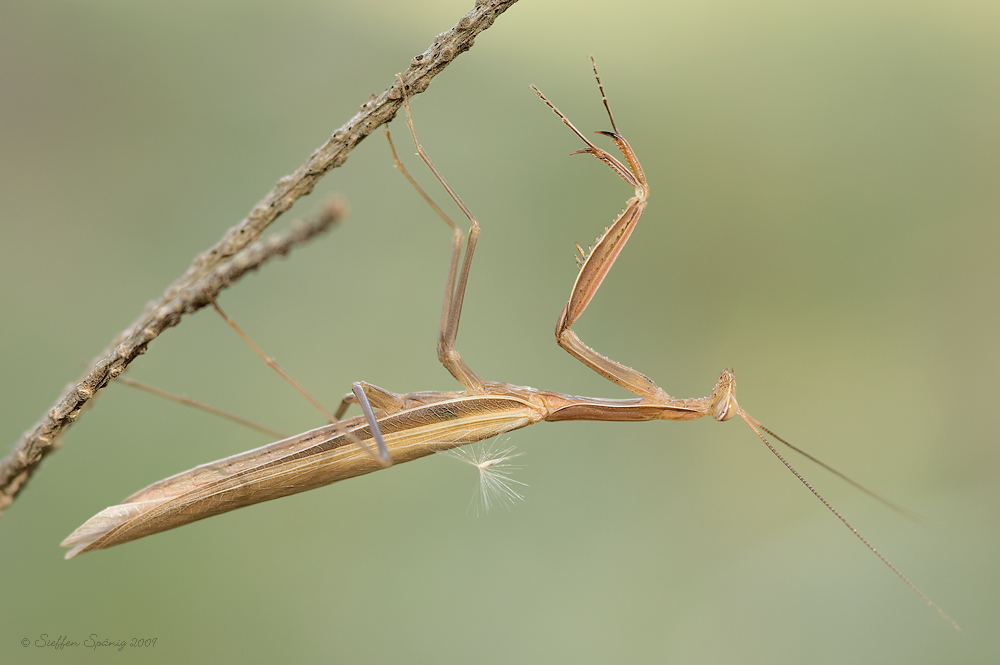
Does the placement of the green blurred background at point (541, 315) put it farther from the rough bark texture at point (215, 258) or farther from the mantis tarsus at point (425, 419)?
the rough bark texture at point (215, 258)

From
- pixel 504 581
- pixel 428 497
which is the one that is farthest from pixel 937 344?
pixel 428 497

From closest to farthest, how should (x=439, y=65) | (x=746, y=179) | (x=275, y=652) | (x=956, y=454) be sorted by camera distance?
1. (x=439, y=65)
2. (x=275, y=652)
3. (x=956, y=454)
4. (x=746, y=179)

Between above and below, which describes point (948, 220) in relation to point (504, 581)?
above

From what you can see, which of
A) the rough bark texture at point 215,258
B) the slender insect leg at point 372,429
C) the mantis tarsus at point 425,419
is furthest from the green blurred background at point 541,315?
the rough bark texture at point 215,258

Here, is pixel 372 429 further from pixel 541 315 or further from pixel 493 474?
pixel 541 315

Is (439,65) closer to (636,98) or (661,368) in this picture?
(661,368)

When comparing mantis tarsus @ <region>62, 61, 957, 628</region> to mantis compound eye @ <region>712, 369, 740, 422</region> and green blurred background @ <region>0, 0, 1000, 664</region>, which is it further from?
green blurred background @ <region>0, 0, 1000, 664</region>

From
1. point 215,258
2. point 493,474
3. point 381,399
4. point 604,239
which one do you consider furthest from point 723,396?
point 215,258
